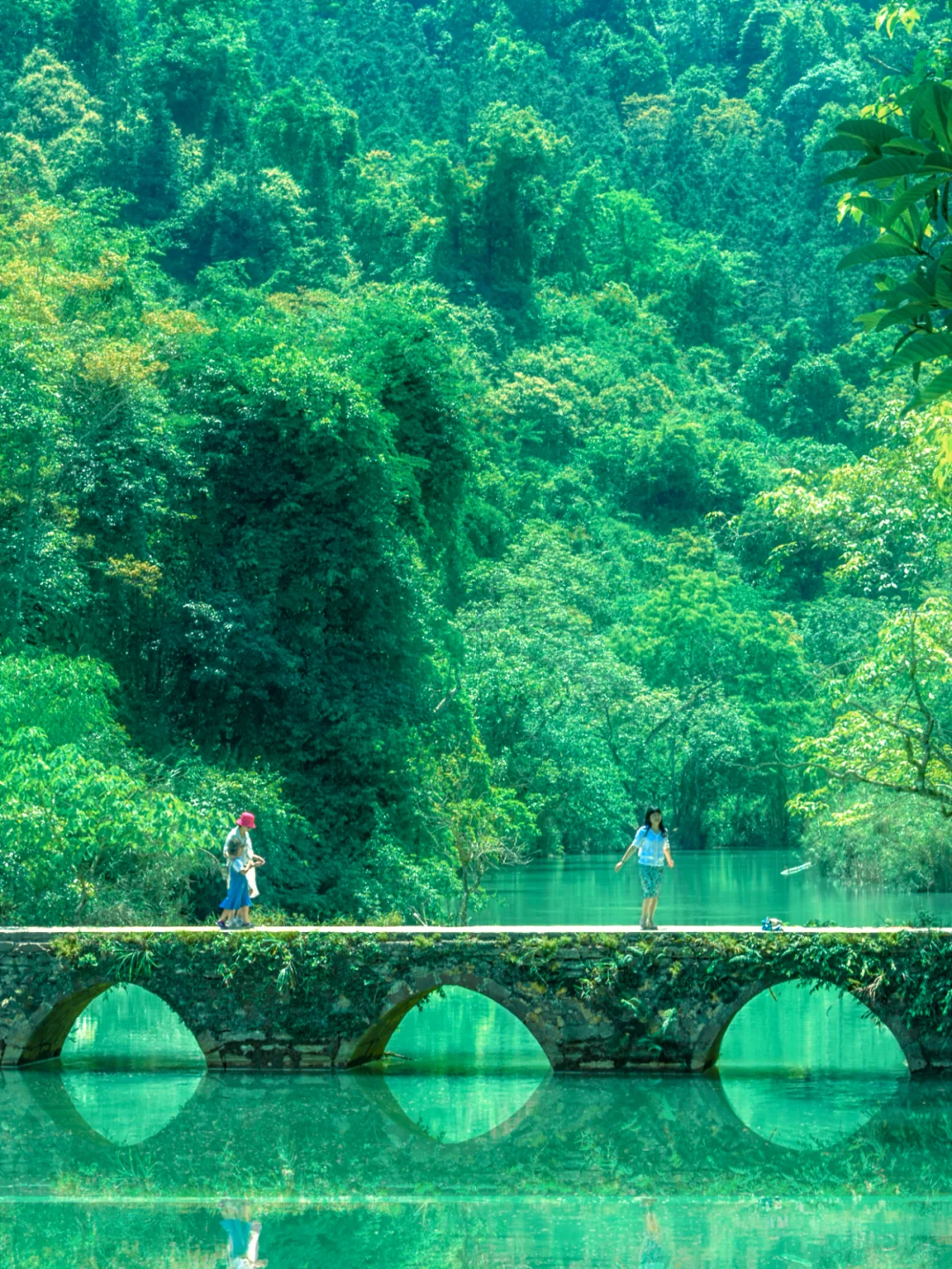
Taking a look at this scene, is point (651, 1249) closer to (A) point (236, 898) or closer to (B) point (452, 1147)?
(B) point (452, 1147)

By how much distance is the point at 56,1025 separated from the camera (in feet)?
56.8

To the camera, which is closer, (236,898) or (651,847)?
(651,847)

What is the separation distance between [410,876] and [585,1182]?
12691 mm

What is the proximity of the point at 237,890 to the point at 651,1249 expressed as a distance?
7.29 m

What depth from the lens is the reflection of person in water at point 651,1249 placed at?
409 inches

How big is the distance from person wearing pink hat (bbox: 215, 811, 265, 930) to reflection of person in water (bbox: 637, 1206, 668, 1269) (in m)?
6.38

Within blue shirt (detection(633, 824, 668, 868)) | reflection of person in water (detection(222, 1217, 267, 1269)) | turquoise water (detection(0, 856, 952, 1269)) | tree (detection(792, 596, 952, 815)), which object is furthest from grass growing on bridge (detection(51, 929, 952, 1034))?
reflection of person in water (detection(222, 1217, 267, 1269))

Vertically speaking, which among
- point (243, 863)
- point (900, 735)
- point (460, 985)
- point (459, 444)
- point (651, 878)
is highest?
point (459, 444)

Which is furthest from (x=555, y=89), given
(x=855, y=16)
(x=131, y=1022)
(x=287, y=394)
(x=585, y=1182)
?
(x=585, y=1182)


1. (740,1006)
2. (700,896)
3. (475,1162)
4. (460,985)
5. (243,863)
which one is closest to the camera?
(475,1162)

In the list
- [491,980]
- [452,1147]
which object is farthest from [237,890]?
[452,1147]

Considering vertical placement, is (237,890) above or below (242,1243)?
above

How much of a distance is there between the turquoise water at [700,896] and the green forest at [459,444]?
1081 mm

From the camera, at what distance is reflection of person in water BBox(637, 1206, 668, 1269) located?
10.4 metres
